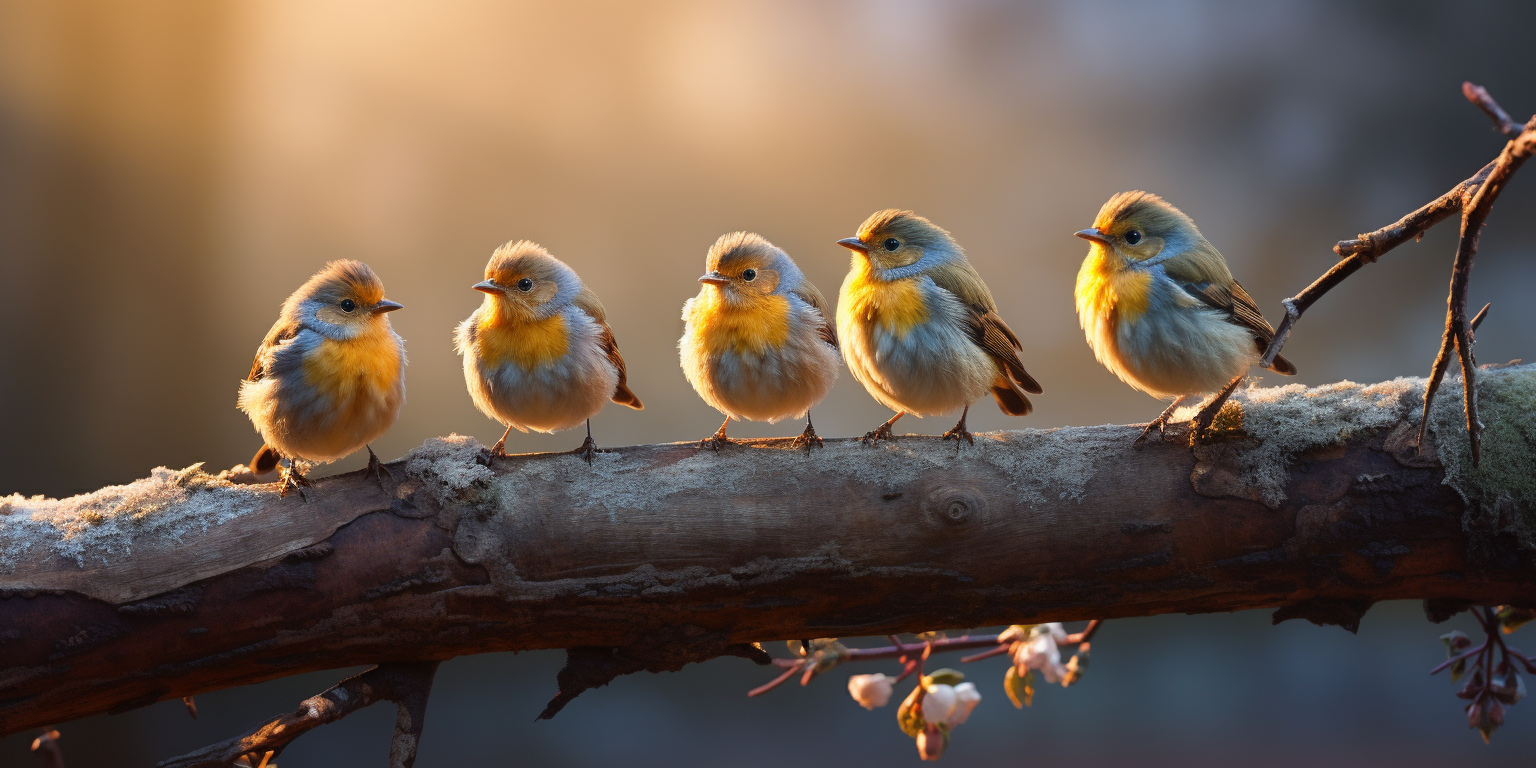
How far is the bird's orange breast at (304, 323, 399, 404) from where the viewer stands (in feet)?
6.68

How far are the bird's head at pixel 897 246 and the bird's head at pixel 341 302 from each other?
1.20 meters

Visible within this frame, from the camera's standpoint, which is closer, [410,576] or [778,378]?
[410,576]

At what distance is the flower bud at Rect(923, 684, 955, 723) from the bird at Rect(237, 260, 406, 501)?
4.80 ft

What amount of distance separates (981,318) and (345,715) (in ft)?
5.69

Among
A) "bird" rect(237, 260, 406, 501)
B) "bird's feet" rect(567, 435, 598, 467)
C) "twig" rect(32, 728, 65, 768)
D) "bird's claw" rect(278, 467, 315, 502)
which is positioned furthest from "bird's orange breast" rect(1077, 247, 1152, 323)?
"twig" rect(32, 728, 65, 768)

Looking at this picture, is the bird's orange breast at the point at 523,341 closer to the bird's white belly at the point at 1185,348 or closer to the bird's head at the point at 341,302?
the bird's head at the point at 341,302

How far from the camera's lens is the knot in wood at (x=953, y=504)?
1927 mm

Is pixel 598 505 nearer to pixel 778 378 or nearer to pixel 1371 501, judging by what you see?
pixel 778 378

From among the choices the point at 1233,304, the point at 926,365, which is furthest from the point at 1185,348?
the point at 926,365

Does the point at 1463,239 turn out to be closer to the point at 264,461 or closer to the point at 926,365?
the point at 926,365

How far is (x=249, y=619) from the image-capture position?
184 centimetres

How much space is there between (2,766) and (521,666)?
211cm

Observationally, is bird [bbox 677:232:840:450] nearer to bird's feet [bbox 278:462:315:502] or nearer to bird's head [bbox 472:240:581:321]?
bird's head [bbox 472:240:581:321]

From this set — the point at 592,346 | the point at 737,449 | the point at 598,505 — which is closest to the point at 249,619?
the point at 598,505
